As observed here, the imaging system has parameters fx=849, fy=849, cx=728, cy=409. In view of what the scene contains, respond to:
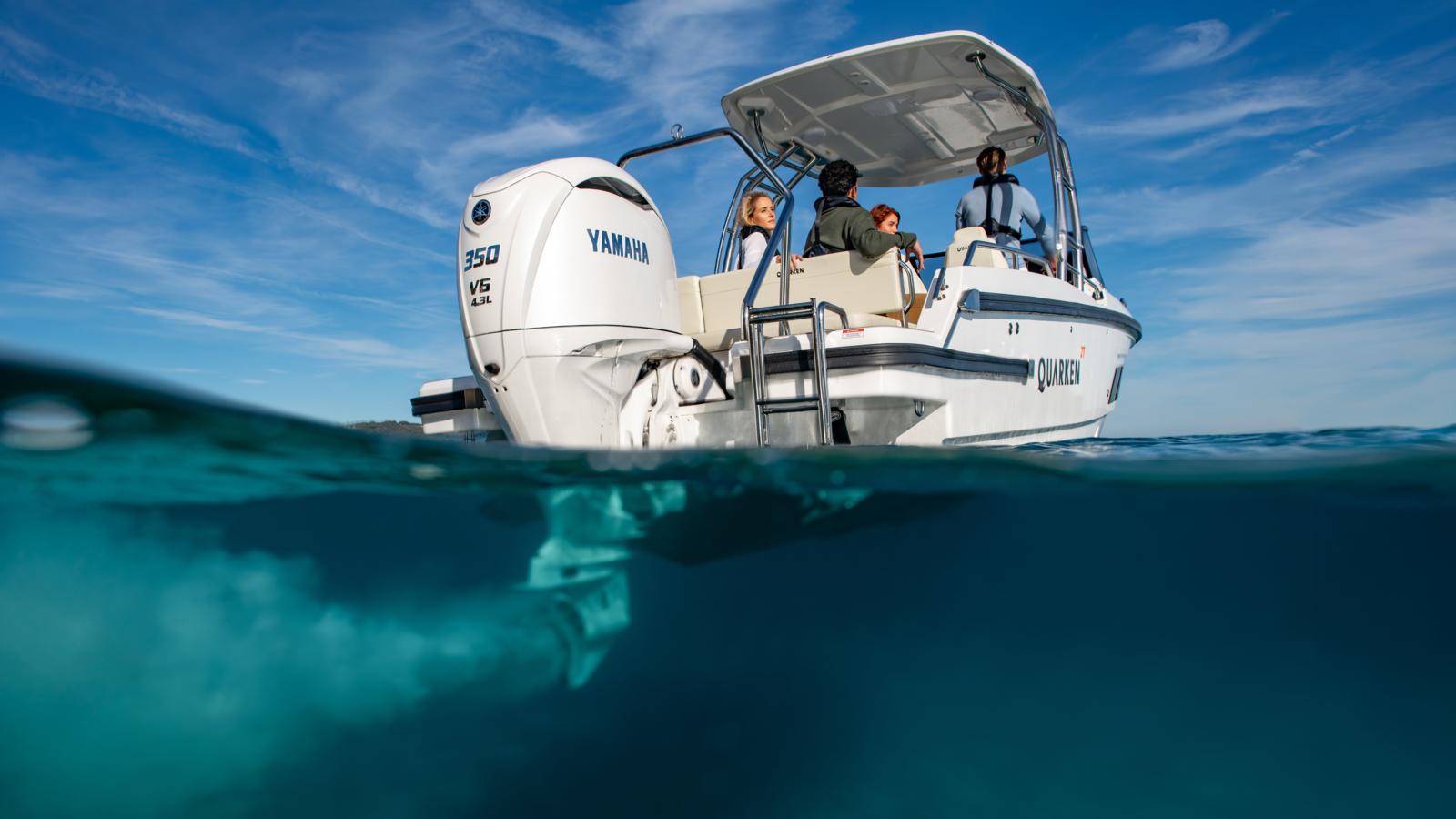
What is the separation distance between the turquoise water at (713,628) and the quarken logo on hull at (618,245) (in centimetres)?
148

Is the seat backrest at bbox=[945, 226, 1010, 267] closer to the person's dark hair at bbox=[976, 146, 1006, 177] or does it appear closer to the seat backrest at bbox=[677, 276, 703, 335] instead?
the person's dark hair at bbox=[976, 146, 1006, 177]

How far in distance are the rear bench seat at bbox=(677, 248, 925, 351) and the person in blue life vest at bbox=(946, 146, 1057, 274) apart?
69.6 inches

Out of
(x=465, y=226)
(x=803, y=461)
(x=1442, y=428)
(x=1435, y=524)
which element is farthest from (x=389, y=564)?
(x=1442, y=428)

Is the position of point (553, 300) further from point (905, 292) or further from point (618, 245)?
point (905, 292)

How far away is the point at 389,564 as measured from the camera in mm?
3365

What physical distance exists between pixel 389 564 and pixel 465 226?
2.04 meters

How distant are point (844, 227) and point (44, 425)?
14.6 ft

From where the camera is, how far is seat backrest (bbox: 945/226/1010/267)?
6211mm

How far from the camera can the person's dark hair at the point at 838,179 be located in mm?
6070

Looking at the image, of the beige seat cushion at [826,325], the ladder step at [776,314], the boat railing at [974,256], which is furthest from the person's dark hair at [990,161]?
the ladder step at [776,314]

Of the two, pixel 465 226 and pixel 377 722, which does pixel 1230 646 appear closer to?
pixel 377 722

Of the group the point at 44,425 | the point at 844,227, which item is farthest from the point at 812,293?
the point at 44,425

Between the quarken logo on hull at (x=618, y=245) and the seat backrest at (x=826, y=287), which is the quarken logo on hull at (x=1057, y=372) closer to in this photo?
the seat backrest at (x=826, y=287)

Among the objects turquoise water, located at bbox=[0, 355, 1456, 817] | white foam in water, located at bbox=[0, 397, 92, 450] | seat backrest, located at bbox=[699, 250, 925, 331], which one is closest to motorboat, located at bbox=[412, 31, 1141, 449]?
seat backrest, located at bbox=[699, 250, 925, 331]
